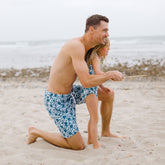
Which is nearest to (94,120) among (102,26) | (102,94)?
(102,94)

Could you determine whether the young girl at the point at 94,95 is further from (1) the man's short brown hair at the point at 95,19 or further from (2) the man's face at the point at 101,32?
(1) the man's short brown hair at the point at 95,19

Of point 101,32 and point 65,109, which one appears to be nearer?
point 101,32

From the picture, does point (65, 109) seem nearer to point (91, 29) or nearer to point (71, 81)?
point (71, 81)

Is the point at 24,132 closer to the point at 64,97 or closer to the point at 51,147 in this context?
the point at 51,147

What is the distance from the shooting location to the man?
2625mm

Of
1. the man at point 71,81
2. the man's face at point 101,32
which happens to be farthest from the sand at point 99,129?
the man's face at point 101,32

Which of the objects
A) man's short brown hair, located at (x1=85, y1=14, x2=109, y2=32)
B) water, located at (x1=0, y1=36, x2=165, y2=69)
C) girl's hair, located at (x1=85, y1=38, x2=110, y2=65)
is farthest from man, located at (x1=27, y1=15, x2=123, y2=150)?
water, located at (x1=0, y1=36, x2=165, y2=69)

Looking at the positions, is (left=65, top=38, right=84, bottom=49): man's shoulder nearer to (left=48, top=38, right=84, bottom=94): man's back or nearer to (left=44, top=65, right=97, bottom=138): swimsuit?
(left=48, top=38, right=84, bottom=94): man's back

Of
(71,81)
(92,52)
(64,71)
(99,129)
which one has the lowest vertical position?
(99,129)

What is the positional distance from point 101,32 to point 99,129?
5.56 feet

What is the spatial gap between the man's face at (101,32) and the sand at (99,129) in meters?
1.30

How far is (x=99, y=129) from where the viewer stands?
379 cm

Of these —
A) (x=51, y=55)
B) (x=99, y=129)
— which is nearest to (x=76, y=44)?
(x=99, y=129)

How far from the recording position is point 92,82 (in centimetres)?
263
